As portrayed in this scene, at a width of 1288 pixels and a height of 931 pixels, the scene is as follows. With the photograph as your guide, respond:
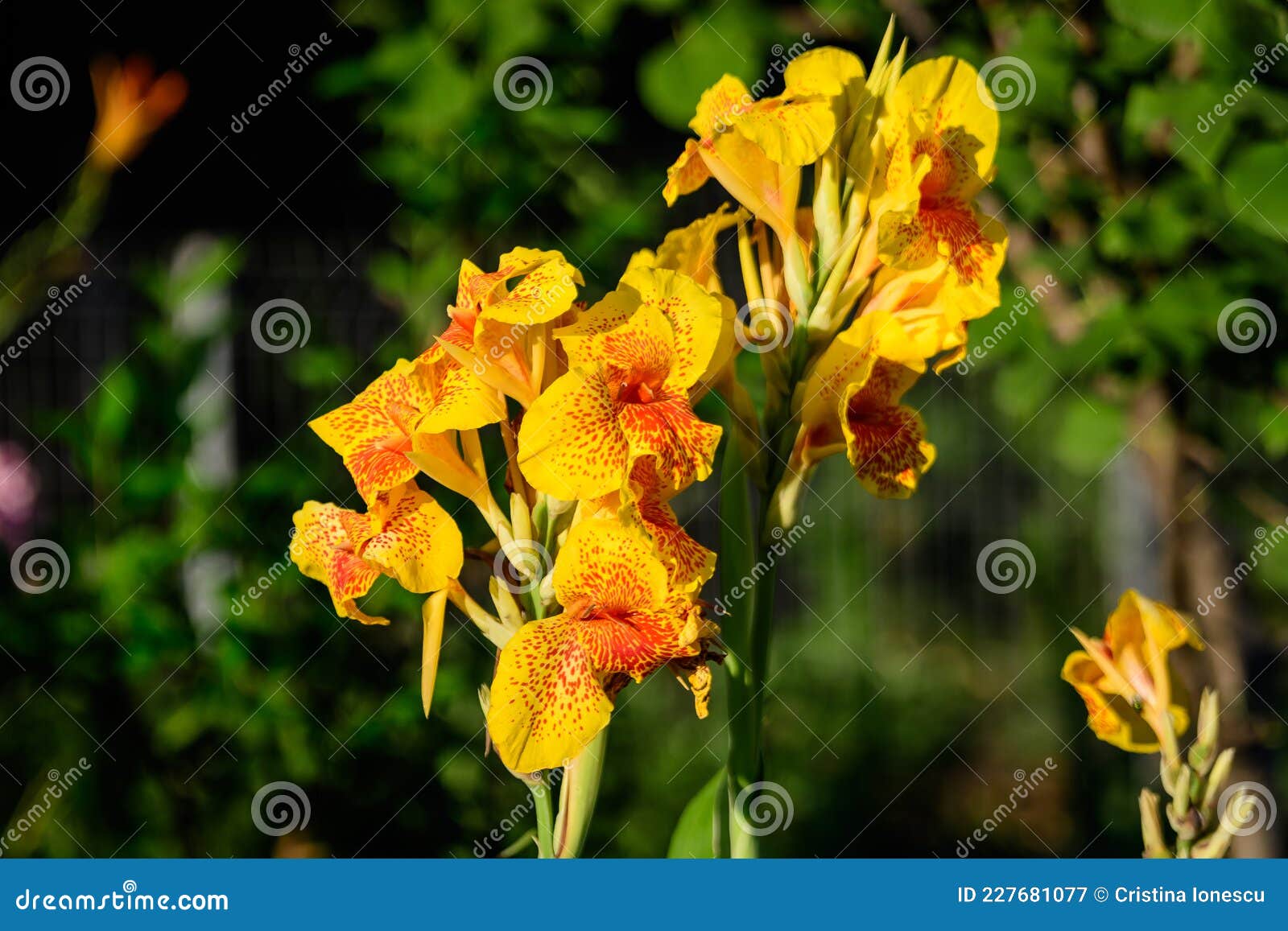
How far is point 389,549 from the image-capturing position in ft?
2.16

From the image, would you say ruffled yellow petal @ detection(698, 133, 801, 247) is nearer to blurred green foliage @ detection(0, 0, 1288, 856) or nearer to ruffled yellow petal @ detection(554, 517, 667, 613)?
ruffled yellow petal @ detection(554, 517, 667, 613)

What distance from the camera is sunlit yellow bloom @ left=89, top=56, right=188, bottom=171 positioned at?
4.06 ft

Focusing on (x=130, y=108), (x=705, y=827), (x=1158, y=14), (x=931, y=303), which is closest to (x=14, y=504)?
(x=130, y=108)

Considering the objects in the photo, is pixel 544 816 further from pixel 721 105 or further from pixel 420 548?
pixel 721 105

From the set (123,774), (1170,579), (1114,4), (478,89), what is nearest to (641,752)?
(1170,579)

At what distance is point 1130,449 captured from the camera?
70.1 inches

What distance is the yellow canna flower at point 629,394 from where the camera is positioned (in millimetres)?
595

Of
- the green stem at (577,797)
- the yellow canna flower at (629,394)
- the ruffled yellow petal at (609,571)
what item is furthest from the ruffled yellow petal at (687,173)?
the green stem at (577,797)

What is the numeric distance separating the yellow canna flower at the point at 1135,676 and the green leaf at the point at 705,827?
27cm

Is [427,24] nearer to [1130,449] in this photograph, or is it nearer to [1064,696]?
[1130,449]

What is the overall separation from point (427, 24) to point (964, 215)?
804 millimetres

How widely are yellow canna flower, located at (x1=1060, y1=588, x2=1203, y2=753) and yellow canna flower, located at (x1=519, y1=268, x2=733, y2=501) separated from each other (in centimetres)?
35

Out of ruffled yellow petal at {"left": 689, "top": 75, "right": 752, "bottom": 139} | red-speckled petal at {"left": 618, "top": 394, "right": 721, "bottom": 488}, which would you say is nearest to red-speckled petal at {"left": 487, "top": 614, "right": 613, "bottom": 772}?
red-speckled petal at {"left": 618, "top": 394, "right": 721, "bottom": 488}

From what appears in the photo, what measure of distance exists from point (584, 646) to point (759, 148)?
319mm
